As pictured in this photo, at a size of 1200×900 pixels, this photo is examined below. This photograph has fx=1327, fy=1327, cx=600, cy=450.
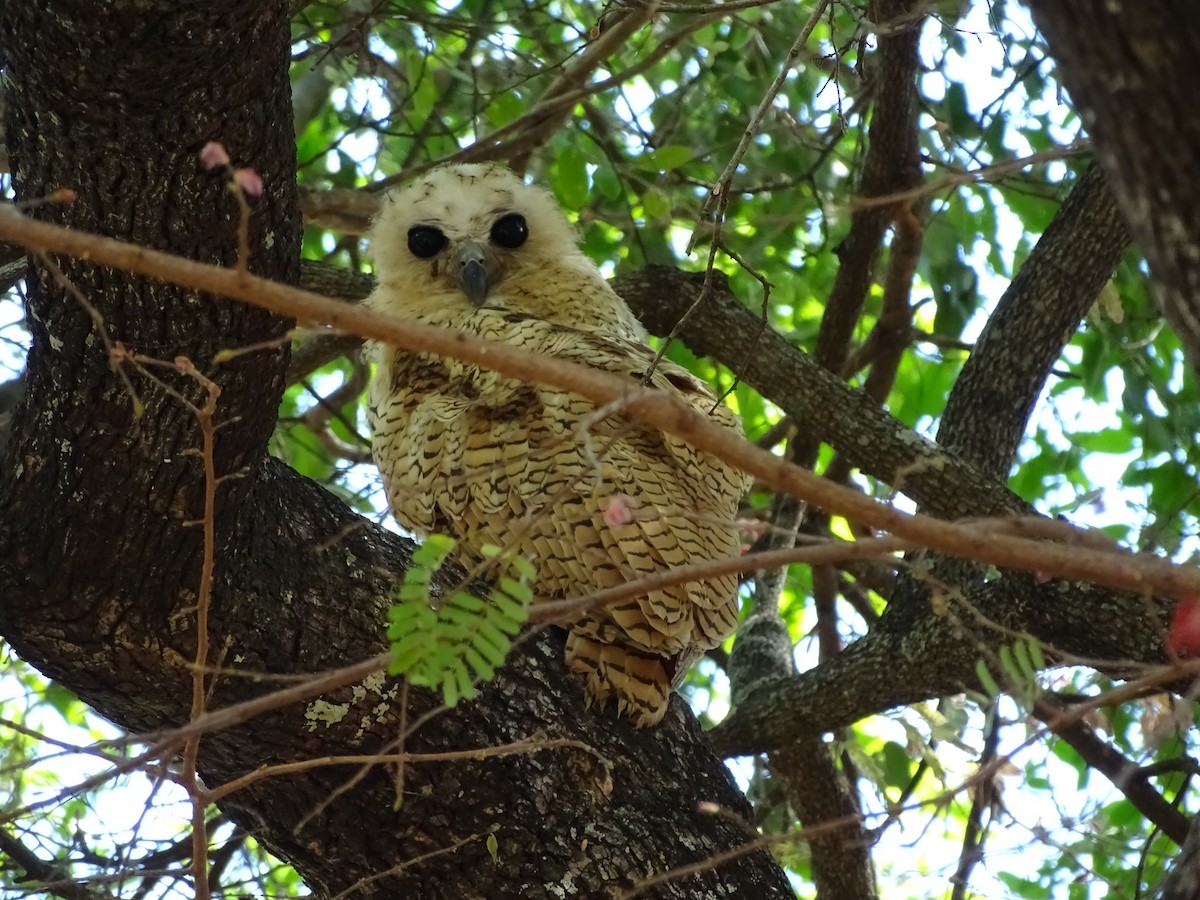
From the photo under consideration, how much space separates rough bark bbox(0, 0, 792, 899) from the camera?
2.05 meters

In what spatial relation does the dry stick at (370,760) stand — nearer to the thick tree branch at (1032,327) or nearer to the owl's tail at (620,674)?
the owl's tail at (620,674)

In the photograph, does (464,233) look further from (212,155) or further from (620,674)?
(212,155)

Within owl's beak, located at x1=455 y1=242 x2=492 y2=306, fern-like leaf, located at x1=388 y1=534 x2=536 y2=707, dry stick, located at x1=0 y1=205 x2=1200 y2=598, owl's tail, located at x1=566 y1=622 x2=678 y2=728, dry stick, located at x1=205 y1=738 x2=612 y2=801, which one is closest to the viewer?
dry stick, located at x1=0 y1=205 x2=1200 y2=598

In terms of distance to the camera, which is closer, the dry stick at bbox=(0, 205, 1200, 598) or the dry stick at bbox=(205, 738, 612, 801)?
the dry stick at bbox=(0, 205, 1200, 598)

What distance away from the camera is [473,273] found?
394 cm

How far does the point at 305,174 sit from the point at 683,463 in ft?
9.42

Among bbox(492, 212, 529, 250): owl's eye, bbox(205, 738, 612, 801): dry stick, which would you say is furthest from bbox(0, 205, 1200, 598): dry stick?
bbox(492, 212, 529, 250): owl's eye

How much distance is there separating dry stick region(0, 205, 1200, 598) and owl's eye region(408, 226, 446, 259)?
279 centimetres

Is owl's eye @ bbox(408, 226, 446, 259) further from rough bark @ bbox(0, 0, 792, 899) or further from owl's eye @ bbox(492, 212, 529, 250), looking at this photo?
rough bark @ bbox(0, 0, 792, 899)

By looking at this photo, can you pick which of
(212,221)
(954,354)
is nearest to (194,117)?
(212,221)

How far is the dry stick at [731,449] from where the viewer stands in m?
1.28

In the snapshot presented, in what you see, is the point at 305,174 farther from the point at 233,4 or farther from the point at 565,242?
the point at 233,4

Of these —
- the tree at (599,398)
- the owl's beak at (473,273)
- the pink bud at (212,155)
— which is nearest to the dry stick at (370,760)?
the tree at (599,398)

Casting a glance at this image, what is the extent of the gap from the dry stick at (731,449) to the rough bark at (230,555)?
76 cm
